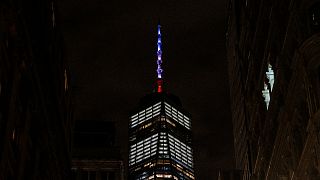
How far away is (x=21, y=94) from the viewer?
185 ft

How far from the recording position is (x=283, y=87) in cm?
5406

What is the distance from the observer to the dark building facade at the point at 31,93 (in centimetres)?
5022

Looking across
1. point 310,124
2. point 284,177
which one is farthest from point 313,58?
point 284,177

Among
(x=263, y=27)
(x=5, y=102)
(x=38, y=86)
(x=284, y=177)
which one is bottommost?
(x=284, y=177)

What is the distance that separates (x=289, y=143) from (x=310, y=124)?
732 centimetres

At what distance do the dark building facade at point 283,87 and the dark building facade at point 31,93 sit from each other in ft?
60.9

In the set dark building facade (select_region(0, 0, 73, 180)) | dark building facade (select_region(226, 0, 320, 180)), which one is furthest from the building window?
dark building facade (select_region(0, 0, 73, 180))

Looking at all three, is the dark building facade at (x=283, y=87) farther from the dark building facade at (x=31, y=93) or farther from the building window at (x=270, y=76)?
the dark building facade at (x=31, y=93)

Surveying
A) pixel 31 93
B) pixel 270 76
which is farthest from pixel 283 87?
pixel 31 93

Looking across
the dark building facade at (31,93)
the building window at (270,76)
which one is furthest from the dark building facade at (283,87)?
the dark building facade at (31,93)

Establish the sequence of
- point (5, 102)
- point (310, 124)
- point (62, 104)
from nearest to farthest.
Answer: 1. point (310, 124)
2. point (5, 102)
3. point (62, 104)

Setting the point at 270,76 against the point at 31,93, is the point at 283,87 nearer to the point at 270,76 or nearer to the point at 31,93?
the point at 270,76

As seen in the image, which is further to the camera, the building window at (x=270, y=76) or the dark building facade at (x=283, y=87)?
the building window at (x=270, y=76)

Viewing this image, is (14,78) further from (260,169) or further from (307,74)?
(260,169)
